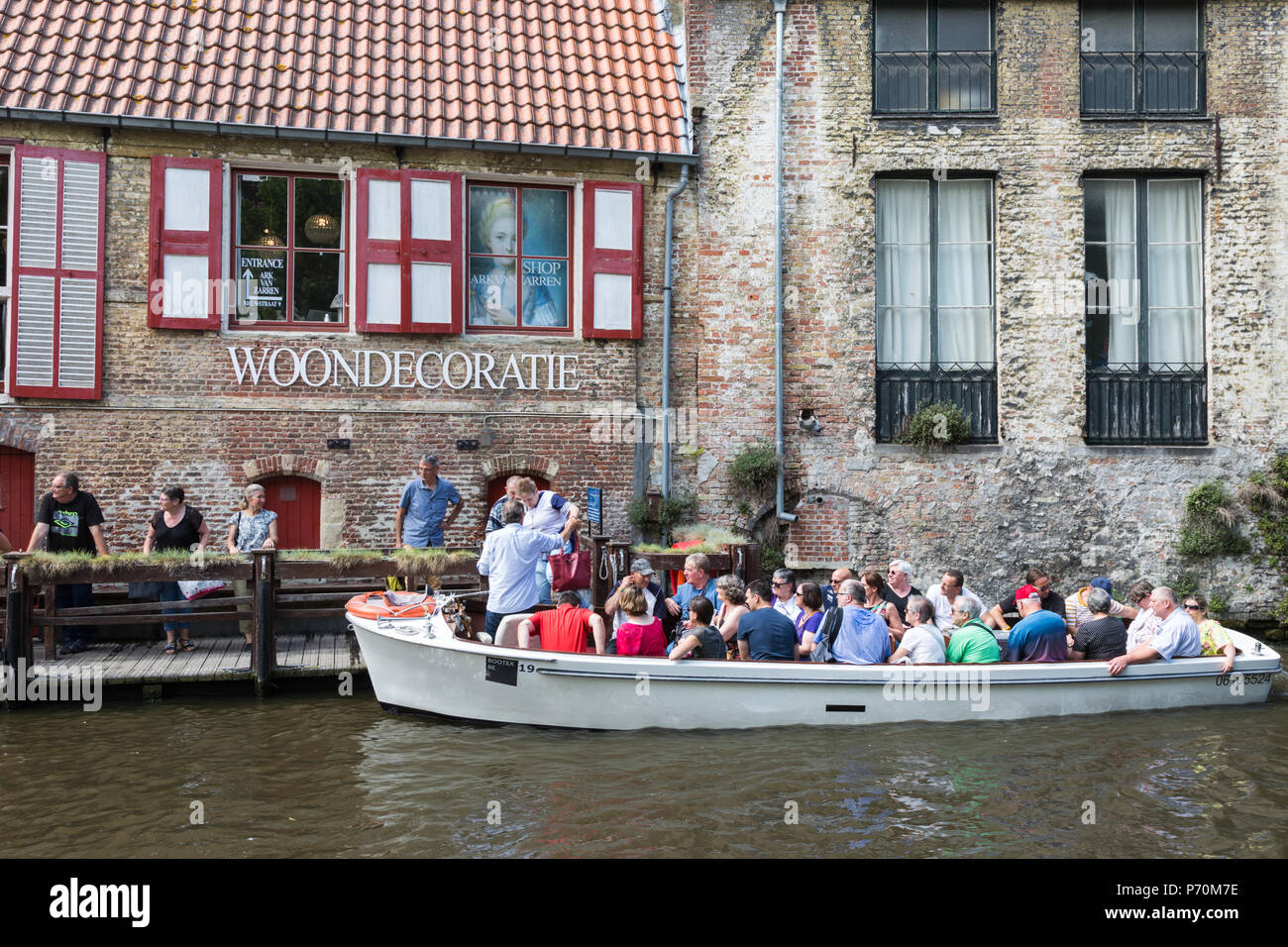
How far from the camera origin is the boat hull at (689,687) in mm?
8016

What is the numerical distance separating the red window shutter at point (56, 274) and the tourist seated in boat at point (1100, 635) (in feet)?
30.6

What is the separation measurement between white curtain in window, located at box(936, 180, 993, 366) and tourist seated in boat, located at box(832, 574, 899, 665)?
549cm

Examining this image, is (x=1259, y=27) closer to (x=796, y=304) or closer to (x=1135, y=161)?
(x=1135, y=161)

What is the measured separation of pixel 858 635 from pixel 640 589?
65.3 inches

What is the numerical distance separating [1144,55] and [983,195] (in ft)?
7.96

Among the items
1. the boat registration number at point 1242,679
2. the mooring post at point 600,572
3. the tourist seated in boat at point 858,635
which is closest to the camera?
the tourist seated in boat at point 858,635

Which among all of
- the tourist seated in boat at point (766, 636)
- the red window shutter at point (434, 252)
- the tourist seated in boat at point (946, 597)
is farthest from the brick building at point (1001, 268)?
the tourist seated in boat at point (766, 636)

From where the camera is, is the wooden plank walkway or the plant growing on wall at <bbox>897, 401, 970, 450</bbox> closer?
the wooden plank walkway

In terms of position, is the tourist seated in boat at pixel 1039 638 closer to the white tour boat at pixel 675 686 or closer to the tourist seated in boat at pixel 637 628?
the white tour boat at pixel 675 686

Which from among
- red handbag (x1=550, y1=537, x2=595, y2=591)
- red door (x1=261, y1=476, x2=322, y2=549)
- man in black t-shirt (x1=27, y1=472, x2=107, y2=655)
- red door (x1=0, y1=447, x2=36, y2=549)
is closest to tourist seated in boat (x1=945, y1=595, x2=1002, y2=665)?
red handbag (x1=550, y1=537, x2=595, y2=591)

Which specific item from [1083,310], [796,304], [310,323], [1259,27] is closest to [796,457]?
[796,304]

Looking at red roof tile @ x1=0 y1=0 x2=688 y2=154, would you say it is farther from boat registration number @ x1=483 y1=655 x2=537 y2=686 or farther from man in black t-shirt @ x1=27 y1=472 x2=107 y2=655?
boat registration number @ x1=483 y1=655 x2=537 y2=686

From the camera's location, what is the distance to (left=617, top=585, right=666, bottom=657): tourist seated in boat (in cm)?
796

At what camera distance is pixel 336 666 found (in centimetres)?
932
